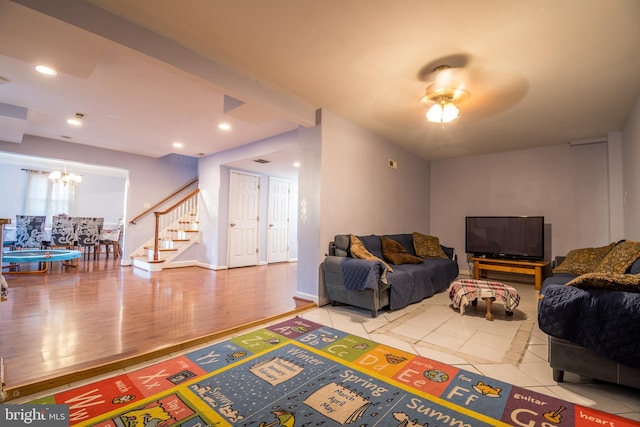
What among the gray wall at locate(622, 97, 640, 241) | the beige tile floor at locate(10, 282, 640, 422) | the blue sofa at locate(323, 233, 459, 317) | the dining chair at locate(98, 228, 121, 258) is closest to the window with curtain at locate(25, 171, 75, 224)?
the dining chair at locate(98, 228, 121, 258)

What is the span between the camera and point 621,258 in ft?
8.98

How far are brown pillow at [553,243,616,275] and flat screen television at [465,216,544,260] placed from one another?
124cm

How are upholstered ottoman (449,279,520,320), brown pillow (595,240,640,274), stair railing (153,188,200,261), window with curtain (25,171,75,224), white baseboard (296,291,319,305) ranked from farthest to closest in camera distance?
window with curtain (25,171,75,224) → stair railing (153,188,200,261) → white baseboard (296,291,319,305) → upholstered ottoman (449,279,520,320) → brown pillow (595,240,640,274)

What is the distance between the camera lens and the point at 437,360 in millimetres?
2158

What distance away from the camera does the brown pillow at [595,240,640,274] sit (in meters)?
2.60

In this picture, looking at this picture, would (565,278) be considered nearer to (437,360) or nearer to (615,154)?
(437,360)

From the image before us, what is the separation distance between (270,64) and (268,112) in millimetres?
669

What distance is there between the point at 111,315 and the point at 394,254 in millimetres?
3424

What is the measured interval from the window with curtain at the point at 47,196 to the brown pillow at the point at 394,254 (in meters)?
9.25

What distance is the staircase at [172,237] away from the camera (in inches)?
231

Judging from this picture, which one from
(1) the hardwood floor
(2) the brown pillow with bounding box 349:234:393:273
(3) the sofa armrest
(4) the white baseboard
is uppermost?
(2) the brown pillow with bounding box 349:234:393:273

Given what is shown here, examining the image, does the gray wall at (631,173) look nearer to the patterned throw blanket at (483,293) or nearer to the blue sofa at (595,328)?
the patterned throw blanket at (483,293)

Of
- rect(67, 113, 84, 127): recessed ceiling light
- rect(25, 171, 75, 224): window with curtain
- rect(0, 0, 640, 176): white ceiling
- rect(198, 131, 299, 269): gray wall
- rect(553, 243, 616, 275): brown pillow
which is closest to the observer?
rect(0, 0, 640, 176): white ceiling

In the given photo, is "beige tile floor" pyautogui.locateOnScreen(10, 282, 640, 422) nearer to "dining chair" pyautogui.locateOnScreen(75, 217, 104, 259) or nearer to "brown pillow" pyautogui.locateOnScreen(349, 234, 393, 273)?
"brown pillow" pyautogui.locateOnScreen(349, 234, 393, 273)
